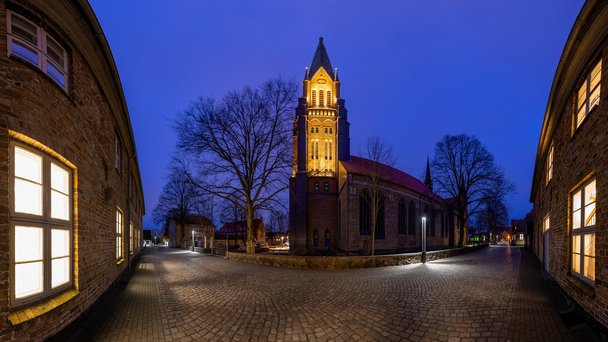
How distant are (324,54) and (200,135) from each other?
81.1ft

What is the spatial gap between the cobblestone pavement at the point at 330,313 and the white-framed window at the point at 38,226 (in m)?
1.23

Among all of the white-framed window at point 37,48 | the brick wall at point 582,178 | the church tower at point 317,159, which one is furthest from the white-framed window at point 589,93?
the church tower at point 317,159

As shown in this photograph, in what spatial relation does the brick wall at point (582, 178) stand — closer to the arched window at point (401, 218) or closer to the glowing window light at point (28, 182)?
the glowing window light at point (28, 182)

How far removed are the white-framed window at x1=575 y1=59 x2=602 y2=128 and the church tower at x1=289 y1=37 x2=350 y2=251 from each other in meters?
25.8

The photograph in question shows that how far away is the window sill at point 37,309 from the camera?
3.37 meters

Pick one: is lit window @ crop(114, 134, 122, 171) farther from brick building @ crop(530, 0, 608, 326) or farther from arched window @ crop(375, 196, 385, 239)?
arched window @ crop(375, 196, 385, 239)

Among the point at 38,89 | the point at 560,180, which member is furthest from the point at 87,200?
the point at 560,180

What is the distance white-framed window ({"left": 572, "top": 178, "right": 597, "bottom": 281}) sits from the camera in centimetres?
534

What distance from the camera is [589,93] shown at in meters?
5.87

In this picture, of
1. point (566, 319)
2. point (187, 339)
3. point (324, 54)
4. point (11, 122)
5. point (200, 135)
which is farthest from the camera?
point (324, 54)

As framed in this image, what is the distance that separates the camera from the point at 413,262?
53.7 feet

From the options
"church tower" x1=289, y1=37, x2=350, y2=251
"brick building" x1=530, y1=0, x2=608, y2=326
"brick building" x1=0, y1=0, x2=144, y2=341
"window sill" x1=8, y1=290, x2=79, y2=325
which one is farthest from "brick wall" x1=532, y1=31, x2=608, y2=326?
"church tower" x1=289, y1=37, x2=350, y2=251

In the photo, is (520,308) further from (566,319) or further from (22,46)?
(22,46)

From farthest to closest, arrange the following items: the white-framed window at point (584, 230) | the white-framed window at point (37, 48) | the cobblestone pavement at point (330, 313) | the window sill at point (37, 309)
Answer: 1. the white-framed window at point (584, 230)
2. the cobblestone pavement at point (330, 313)
3. the white-framed window at point (37, 48)
4. the window sill at point (37, 309)
